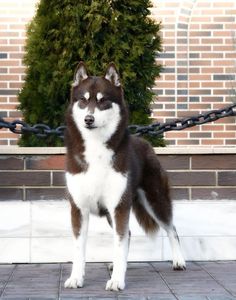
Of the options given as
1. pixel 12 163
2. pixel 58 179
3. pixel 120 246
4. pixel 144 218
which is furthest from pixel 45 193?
pixel 120 246

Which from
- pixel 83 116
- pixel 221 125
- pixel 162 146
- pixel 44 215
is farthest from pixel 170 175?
pixel 221 125

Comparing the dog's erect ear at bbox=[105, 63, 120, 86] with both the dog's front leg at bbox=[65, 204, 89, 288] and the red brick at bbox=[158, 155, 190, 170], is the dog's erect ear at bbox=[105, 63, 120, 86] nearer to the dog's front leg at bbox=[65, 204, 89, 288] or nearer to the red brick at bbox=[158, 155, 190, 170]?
the dog's front leg at bbox=[65, 204, 89, 288]

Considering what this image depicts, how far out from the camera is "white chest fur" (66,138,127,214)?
4.88 metres

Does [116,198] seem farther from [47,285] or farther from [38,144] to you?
[38,144]

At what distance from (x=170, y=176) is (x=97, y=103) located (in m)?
1.60

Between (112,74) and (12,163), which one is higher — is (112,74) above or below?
above

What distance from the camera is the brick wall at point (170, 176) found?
605cm

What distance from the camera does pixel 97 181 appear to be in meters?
4.88

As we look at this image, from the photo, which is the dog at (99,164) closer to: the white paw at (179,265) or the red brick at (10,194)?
the white paw at (179,265)

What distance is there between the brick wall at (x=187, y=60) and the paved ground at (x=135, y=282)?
117 inches

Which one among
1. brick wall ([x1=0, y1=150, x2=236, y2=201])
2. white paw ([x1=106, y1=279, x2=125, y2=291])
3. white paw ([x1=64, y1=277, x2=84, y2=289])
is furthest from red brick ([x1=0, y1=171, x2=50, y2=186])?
white paw ([x1=106, y1=279, x2=125, y2=291])

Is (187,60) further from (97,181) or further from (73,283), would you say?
(73,283)

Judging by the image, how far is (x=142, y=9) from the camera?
20.3 ft

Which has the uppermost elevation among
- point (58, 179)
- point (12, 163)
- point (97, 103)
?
point (97, 103)
